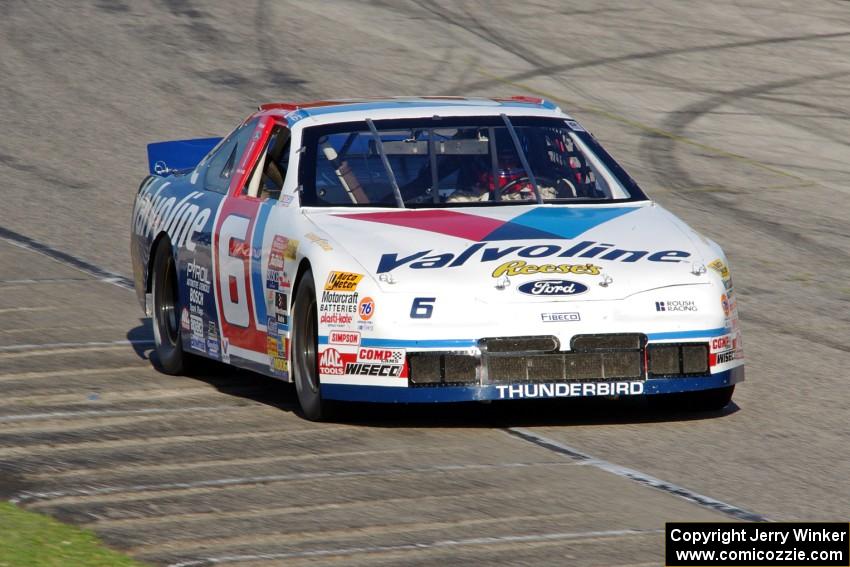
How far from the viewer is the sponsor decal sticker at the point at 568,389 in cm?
794

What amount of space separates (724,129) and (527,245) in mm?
11195

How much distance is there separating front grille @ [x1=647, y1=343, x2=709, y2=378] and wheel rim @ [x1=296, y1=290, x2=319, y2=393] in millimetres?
1527

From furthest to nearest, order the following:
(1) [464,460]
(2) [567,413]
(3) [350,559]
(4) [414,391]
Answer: (2) [567,413], (4) [414,391], (1) [464,460], (3) [350,559]

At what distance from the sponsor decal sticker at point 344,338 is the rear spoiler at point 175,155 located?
3284 mm

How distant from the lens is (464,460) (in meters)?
7.45

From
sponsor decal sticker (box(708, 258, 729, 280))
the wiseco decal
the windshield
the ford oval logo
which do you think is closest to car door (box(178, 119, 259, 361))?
the windshield

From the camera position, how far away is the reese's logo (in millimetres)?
8094

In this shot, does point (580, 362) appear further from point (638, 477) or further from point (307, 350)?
point (307, 350)

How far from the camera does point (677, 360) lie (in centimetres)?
810

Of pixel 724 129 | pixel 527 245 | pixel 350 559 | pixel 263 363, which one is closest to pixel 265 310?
pixel 263 363

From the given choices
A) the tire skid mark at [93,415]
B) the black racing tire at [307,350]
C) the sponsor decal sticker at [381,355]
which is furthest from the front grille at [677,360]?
the tire skid mark at [93,415]

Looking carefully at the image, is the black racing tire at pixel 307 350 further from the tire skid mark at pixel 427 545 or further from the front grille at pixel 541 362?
the tire skid mark at pixel 427 545

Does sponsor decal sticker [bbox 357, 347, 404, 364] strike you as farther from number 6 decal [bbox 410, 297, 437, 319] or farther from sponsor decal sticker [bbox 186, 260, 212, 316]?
sponsor decal sticker [bbox 186, 260, 212, 316]

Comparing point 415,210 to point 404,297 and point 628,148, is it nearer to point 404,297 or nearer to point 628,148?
point 404,297
